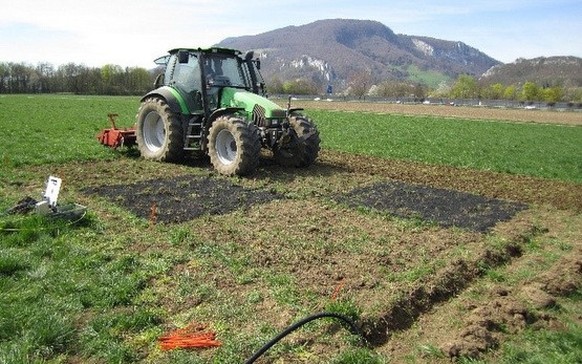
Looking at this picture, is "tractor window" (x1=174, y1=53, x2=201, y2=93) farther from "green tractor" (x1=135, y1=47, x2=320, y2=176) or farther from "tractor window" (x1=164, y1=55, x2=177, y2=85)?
"tractor window" (x1=164, y1=55, x2=177, y2=85)

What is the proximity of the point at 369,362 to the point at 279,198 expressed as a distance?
5280 millimetres

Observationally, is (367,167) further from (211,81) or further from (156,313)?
(156,313)

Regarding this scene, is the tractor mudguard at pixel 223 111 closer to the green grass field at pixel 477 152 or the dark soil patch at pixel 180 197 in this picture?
the dark soil patch at pixel 180 197

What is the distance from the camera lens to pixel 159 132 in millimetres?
13117

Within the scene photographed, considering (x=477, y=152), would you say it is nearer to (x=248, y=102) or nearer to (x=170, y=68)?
(x=248, y=102)

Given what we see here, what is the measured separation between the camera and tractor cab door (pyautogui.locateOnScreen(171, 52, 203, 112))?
11.6 m

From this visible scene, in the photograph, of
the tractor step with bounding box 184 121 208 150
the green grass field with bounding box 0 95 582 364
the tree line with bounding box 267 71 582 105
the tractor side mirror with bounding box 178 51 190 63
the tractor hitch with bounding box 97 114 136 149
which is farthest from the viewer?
the tree line with bounding box 267 71 582 105

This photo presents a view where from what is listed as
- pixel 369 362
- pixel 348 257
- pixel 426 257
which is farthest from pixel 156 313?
pixel 426 257

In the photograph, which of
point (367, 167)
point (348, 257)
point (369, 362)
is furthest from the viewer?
point (367, 167)

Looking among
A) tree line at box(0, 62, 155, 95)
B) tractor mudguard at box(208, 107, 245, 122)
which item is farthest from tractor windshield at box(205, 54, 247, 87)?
tree line at box(0, 62, 155, 95)

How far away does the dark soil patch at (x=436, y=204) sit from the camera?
8383 mm

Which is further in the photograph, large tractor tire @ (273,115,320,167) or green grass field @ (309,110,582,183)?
green grass field @ (309,110,582,183)

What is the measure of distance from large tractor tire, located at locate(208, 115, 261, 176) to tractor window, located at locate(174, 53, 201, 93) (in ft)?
4.63

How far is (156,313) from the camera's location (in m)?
4.79
